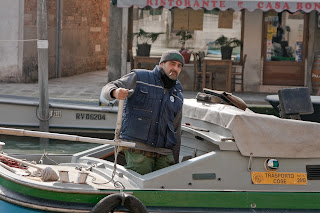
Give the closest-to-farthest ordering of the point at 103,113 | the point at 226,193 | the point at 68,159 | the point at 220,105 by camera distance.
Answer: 1. the point at 226,193
2. the point at 220,105
3. the point at 68,159
4. the point at 103,113

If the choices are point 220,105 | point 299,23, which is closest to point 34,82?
point 299,23

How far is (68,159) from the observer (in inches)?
348

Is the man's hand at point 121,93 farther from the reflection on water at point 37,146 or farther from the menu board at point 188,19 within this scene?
the menu board at point 188,19

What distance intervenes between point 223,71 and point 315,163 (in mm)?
11838

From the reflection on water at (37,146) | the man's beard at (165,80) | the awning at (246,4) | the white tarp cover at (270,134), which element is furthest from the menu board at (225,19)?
the man's beard at (165,80)

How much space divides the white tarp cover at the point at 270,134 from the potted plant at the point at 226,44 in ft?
36.7

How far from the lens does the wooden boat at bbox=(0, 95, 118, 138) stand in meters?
14.1

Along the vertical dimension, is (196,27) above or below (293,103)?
above

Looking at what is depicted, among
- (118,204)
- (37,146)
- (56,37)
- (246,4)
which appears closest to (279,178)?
(118,204)

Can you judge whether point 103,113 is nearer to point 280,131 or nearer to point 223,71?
point 223,71

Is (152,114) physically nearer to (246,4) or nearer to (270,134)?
(270,134)

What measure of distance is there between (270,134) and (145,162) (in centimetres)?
121

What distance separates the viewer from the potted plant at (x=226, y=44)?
18703 mm

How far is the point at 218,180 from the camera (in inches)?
289
